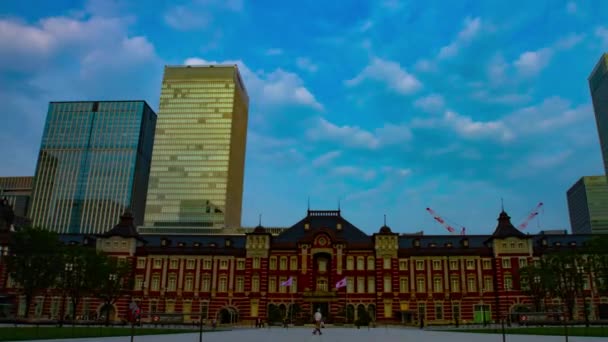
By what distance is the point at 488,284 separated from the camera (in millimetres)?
74375

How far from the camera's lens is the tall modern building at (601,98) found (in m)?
170

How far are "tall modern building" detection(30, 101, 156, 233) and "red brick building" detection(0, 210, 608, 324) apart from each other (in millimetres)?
100808

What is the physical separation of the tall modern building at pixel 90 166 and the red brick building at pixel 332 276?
101 metres

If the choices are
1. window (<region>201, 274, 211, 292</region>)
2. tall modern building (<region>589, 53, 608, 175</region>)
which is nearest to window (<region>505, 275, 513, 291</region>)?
window (<region>201, 274, 211, 292</region>)

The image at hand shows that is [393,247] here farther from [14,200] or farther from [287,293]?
[14,200]

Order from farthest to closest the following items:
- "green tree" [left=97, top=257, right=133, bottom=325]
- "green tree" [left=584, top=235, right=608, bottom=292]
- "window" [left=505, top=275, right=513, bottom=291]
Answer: "window" [left=505, top=275, right=513, bottom=291]
"green tree" [left=97, top=257, right=133, bottom=325]
"green tree" [left=584, top=235, right=608, bottom=292]

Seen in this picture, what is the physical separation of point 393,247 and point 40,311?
185ft

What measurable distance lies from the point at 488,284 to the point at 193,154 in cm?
11662

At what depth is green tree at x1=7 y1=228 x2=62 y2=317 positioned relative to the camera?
5791 centimetres

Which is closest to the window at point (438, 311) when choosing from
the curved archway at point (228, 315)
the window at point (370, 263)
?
the window at point (370, 263)

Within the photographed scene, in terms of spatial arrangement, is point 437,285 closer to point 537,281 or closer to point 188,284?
point 537,281

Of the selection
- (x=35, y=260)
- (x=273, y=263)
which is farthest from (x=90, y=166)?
(x=35, y=260)

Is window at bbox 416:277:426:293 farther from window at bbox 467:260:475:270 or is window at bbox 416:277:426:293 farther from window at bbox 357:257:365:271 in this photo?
window at bbox 357:257:365:271

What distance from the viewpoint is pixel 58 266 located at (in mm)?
58500
